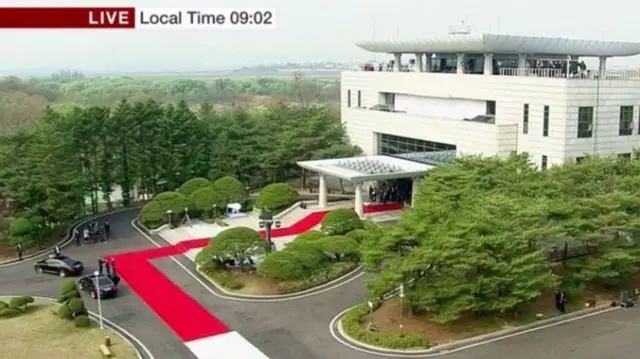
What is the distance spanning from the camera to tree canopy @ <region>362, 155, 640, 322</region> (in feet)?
52.6

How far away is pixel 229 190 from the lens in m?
30.4

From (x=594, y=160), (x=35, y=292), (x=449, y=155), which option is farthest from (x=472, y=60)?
(x=35, y=292)

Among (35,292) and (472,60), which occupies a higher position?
(472,60)

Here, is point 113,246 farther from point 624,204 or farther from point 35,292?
point 624,204

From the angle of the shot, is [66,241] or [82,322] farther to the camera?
[66,241]

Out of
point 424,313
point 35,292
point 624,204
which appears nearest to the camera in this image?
point 424,313

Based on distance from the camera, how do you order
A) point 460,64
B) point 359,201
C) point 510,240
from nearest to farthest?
point 510,240, point 359,201, point 460,64

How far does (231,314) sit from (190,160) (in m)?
16.9

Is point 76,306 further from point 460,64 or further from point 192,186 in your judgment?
point 460,64

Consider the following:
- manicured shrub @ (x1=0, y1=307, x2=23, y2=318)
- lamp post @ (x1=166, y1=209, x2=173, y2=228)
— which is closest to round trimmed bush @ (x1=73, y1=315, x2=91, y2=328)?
manicured shrub @ (x1=0, y1=307, x2=23, y2=318)

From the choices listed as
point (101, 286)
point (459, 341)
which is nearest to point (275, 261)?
point (101, 286)

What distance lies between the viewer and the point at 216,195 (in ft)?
96.5

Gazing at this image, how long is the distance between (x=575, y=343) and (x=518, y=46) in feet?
58.8

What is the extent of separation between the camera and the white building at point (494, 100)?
27.3 metres
